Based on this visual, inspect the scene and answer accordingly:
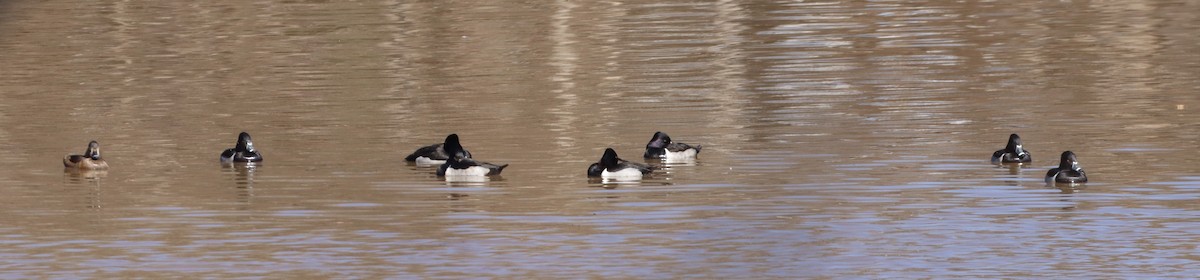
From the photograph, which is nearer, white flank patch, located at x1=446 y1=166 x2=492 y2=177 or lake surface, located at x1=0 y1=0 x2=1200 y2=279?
lake surface, located at x1=0 y1=0 x2=1200 y2=279

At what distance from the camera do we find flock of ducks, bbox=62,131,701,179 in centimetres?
2438

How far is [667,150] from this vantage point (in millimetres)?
26172

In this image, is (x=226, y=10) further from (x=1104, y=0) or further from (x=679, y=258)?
(x=679, y=258)

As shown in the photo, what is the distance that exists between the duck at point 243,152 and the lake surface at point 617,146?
0.68ft

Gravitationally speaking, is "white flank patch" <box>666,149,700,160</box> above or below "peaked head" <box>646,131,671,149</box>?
below

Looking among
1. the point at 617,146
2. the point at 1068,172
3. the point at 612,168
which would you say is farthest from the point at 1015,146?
the point at 617,146

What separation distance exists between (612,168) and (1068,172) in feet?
15.8

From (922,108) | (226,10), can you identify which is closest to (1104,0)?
(226,10)

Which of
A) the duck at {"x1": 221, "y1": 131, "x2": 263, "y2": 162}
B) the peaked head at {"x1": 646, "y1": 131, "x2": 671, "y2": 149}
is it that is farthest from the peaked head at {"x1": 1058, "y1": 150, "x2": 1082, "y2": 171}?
the duck at {"x1": 221, "y1": 131, "x2": 263, "y2": 162}

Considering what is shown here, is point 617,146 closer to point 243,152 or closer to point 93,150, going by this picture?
point 243,152

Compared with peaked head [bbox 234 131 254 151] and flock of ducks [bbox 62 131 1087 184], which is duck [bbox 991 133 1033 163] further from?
peaked head [bbox 234 131 254 151]

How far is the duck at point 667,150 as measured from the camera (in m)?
26.2

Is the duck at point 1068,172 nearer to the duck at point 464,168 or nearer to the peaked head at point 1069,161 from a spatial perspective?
the peaked head at point 1069,161

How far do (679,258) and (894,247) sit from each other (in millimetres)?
1811
